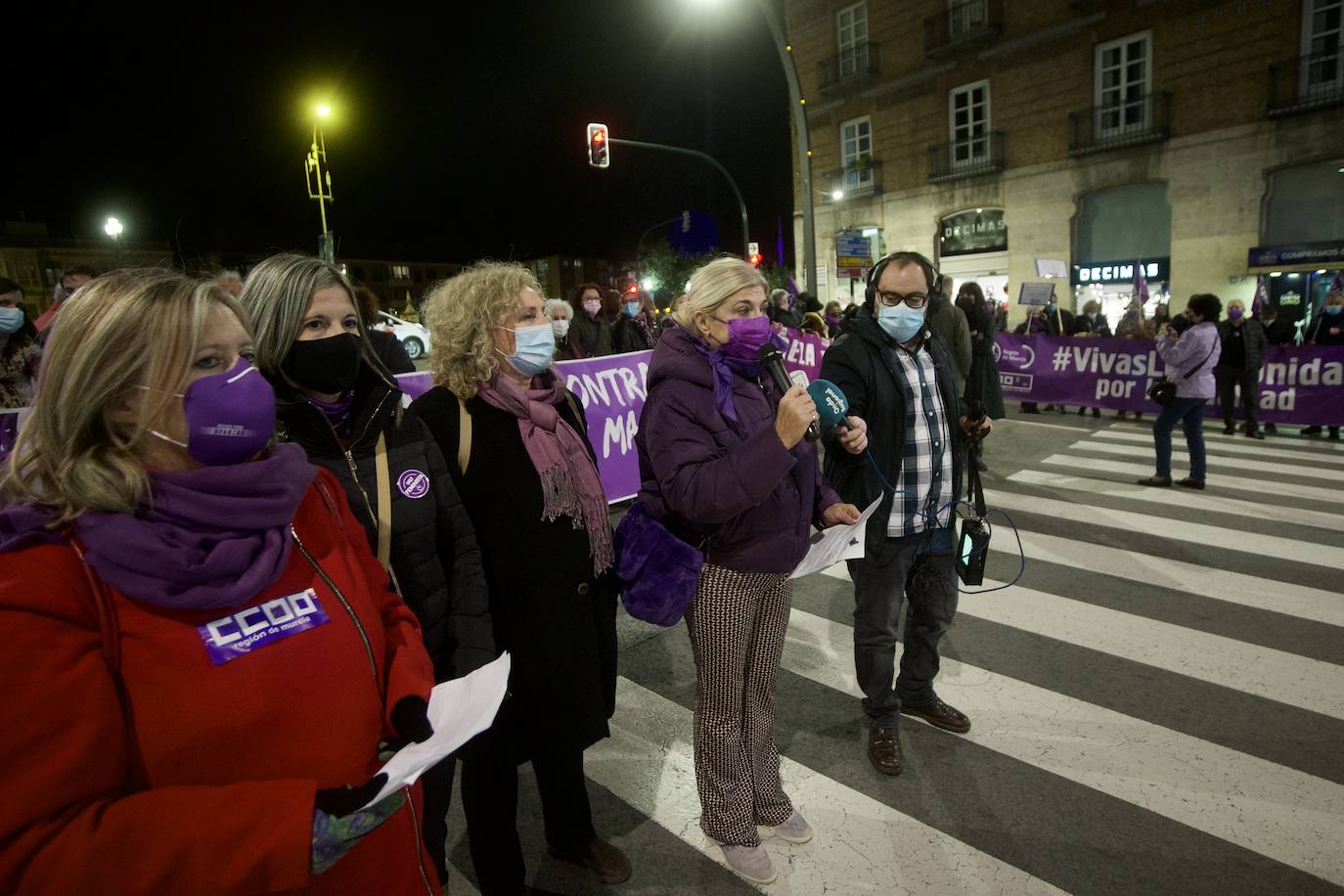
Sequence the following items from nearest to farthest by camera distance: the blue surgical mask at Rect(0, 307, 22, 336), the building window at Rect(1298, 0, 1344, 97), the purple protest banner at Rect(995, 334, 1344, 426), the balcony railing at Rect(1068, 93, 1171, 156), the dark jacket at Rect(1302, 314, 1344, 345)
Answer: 1. the blue surgical mask at Rect(0, 307, 22, 336)
2. the purple protest banner at Rect(995, 334, 1344, 426)
3. the dark jacket at Rect(1302, 314, 1344, 345)
4. the building window at Rect(1298, 0, 1344, 97)
5. the balcony railing at Rect(1068, 93, 1171, 156)

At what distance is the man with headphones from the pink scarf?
1.11 meters

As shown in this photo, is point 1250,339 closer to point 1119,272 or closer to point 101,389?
point 101,389

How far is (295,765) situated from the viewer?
1258mm

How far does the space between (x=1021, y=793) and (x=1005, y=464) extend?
6.68 metres

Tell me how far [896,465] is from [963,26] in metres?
27.3

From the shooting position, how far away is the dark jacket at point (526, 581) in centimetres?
232

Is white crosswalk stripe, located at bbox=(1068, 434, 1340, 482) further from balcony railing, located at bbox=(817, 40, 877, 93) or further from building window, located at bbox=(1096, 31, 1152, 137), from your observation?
balcony railing, located at bbox=(817, 40, 877, 93)

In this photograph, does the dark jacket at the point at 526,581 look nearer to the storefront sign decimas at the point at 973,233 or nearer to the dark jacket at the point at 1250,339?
the dark jacket at the point at 1250,339

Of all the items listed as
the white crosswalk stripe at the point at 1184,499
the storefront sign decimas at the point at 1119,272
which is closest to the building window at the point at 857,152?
the storefront sign decimas at the point at 1119,272

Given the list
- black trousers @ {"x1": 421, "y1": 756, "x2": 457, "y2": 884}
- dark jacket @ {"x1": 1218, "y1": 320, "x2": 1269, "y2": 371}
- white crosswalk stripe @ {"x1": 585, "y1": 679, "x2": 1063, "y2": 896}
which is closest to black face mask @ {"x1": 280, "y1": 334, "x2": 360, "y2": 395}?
black trousers @ {"x1": 421, "y1": 756, "x2": 457, "y2": 884}

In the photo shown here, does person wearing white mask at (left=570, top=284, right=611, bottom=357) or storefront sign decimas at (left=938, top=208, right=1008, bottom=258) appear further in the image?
storefront sign decimas at (left=938, top=208, right=1008, bottom=258)

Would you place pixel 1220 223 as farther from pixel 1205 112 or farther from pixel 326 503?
pixel 326 503

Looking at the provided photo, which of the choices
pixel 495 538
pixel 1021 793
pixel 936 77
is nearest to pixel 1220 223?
pixel 936 77

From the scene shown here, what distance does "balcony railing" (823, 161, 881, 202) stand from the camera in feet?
92.0
